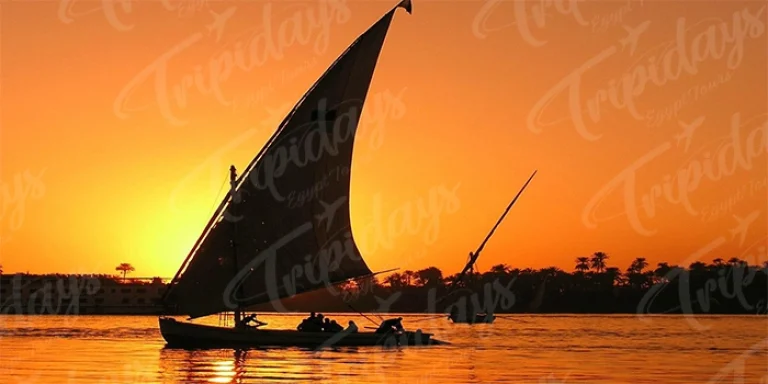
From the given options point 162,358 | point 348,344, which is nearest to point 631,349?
point 348,344

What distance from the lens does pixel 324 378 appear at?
47.4m

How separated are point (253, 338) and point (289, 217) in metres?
6.61

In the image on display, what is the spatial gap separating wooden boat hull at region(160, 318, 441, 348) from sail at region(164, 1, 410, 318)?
1168 mm

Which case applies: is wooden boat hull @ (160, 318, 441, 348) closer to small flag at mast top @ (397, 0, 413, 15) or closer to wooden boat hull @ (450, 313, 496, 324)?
small flag at mast top @ (397, 0, 413, 15)

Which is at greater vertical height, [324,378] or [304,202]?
[304,202]

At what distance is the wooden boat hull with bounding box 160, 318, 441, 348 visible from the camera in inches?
2496

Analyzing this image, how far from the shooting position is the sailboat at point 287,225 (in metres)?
63.8

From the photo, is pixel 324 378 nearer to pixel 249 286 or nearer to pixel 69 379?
pixel 69 379

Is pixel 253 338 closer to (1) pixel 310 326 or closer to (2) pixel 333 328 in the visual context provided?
(1) pixel 310 326

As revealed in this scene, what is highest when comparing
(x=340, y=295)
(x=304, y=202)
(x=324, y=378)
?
(x=304, y=202)

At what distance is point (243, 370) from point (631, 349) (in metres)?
30.0

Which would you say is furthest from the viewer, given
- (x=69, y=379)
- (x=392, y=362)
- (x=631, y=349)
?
(x=631, y=349)

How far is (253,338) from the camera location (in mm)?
63438

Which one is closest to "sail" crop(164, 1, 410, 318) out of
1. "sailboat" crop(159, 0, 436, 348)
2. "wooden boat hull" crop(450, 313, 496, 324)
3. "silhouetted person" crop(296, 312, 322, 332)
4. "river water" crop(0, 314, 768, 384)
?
"sailboat" crop(159, 0, 436, 348)
